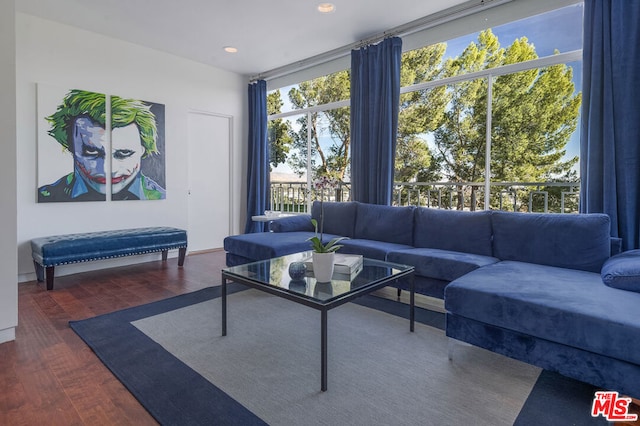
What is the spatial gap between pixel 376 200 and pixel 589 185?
193 cm

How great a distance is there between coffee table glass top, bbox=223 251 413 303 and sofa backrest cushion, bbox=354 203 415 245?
91cm

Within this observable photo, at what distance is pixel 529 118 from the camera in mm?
3893

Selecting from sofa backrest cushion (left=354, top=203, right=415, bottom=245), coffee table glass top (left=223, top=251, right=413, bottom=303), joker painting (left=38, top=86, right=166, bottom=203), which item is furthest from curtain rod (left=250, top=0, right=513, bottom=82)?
coffee table glass top (left=223, top=251, right=413, bottom=303)

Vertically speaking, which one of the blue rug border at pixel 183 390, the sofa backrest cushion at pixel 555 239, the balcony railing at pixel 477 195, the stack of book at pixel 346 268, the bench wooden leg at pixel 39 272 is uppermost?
the balcony railing at pixel 477 195

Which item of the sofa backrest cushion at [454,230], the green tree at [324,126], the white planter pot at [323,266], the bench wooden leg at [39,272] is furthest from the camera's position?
the green tree at [324,126]

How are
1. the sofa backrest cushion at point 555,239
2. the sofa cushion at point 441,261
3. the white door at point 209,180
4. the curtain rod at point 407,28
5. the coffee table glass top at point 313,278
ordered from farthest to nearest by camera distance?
the white door at point 209,180, the curtain rod at point 407,28, the sofa cushion at point 441,261, the sofa backrest cushion at point 555,239, the coffee table glass top at point 313,278

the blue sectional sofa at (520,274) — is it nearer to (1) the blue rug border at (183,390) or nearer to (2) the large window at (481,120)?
(1) the blue rug border at (183,390)

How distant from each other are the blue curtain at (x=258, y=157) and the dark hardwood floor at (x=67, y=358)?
6.16 feet

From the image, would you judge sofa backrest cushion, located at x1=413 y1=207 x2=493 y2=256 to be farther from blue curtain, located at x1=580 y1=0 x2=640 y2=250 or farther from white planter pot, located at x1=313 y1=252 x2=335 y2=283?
white planter pot, located at x1=313 y1=252 x2=335 y2=283

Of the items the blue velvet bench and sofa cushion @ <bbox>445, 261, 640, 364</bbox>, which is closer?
sofa cushion @ <bbox>445, 261, 640, 364</bbox>

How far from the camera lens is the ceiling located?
3.29m

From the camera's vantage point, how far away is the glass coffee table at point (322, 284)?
1751 mm

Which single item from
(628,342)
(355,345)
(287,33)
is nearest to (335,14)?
(287,33)

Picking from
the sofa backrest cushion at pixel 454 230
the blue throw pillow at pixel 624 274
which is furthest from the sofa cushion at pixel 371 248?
the blue throw pillow at pixel 624 274
